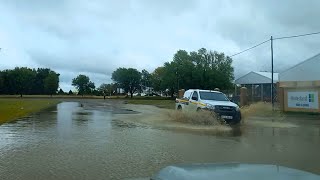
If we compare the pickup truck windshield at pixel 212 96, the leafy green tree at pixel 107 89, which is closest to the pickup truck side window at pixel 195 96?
the pickup truck windshield at pixel 212 96

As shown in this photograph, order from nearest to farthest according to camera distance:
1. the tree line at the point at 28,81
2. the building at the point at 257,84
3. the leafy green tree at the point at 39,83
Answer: the building at the point at 257,84
the tree line at the point at 28,81
the leafy green tree at the point at 39,83

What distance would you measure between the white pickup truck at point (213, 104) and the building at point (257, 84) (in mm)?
29700

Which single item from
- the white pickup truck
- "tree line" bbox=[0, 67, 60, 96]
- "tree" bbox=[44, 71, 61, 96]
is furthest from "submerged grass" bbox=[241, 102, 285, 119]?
"tree" bbox=[44, 71, 61, 96]

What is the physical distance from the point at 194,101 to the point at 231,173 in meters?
20.4

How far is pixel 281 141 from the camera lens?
14.4 metres

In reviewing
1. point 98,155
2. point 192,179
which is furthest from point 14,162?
point 192,179

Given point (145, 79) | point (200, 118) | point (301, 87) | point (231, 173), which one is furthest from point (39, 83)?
point (231, 173)

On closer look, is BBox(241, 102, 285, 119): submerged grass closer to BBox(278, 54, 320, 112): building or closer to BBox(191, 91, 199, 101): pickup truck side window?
BBox(278, 54, 320, 112): building

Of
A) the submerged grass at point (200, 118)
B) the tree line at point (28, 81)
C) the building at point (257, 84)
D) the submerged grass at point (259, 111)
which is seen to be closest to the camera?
the submerged grass at point (200, 118)

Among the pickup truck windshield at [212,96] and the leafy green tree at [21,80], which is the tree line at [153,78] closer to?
the leafy green tree at [21,80]

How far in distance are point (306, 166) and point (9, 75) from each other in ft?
386

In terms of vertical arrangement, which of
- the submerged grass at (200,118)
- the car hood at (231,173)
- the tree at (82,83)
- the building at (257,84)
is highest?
the tree at (82,83)

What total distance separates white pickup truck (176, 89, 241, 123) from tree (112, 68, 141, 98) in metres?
91.6

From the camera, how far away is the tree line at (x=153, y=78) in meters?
78.2
